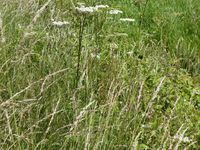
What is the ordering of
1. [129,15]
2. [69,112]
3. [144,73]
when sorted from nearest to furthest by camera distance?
[69,112] < [144,73] < [129,15]

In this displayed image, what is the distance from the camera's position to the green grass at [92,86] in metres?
2.49

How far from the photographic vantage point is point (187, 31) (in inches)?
205

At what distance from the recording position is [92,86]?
3236 millimetres

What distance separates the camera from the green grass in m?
2.49

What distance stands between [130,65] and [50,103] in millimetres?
1054

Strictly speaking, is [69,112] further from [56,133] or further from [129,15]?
[129,15]

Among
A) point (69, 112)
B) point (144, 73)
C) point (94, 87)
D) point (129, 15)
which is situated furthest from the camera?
point (129, 15)

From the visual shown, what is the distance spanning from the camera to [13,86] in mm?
3055

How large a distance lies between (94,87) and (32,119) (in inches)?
26.1

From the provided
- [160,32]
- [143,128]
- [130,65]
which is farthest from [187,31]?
[143,128]

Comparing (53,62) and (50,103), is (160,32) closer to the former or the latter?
(53,62)

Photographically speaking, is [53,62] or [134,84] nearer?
[134,84]

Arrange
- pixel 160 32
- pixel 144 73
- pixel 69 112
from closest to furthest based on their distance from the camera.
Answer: pixel 69 112 → pixel 144 73 → pixel 160 32

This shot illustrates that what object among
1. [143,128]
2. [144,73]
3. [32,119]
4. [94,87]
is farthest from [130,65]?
[32,119]
